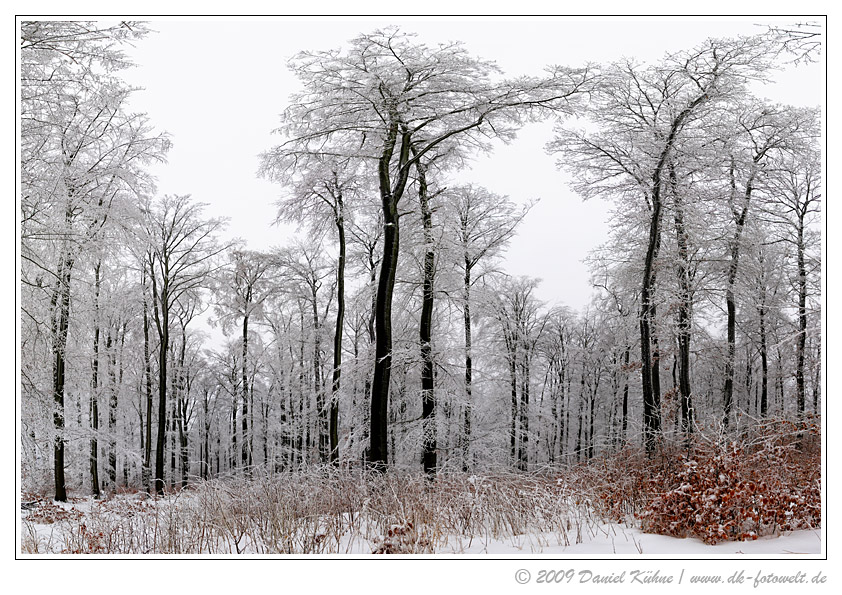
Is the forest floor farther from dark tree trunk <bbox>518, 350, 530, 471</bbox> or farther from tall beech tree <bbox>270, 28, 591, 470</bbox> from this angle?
dark tree trunk <bbox>518, 350, 530, 471</bbox>

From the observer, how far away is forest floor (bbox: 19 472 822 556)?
4.82m

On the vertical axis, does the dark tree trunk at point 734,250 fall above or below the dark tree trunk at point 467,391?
above

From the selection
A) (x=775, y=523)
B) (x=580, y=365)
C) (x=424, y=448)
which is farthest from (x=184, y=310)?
(x=775, y=523)

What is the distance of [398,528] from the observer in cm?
482

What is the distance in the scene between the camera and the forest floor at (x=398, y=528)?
190 inches

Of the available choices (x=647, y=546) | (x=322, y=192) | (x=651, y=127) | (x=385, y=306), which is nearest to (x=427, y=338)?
(x=385, y=306)

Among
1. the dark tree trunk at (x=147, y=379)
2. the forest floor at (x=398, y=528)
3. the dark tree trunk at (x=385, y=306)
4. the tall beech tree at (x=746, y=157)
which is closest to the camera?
the forest floor at (x=398, y=528)

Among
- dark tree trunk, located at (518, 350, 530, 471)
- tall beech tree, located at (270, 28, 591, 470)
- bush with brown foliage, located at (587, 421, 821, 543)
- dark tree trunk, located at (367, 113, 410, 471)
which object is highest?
tall beech tree, located at (270, 28, 591, 470)

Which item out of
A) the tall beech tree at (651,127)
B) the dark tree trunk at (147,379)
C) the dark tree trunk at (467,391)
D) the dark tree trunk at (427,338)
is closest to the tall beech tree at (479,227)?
the dark tree trunk at (467,391)

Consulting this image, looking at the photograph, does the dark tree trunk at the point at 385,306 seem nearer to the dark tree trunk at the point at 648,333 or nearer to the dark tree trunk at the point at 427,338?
the dark tree trunk at the point at 427,338

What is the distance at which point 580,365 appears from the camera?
77.7 ft

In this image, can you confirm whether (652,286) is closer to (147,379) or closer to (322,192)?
(322,192)

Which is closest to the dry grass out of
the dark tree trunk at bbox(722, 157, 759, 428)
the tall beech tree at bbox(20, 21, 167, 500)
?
the tall beech tree at bbox(20, 21, 167, 500)
